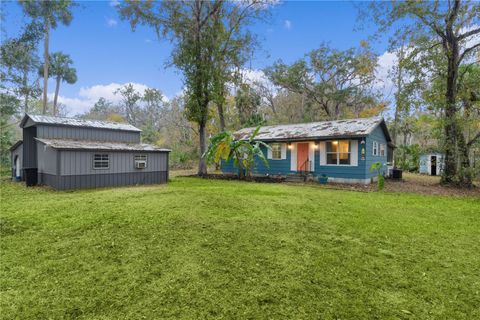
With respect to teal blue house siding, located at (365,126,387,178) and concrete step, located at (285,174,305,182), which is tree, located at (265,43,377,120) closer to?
teal blue house siding, located at (365,126,387,178)

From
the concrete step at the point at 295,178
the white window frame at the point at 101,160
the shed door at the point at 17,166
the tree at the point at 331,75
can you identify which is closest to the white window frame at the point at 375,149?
the concrete step at the point at 295,178

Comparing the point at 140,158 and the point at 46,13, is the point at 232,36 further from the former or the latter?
the point at 46,13

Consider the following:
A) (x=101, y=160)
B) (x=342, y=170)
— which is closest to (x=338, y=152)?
(x=342, y=170)

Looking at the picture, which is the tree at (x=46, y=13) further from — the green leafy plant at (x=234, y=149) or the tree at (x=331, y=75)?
the tree at (x=331, y=75)

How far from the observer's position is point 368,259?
11.8 feet

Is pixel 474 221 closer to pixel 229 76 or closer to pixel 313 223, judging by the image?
pixel 313 223

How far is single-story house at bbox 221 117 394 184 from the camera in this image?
13.0m

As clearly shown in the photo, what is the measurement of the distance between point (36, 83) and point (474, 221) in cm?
3281

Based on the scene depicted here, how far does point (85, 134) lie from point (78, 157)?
3.91 meters

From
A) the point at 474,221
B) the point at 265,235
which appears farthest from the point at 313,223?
the point at 474,221

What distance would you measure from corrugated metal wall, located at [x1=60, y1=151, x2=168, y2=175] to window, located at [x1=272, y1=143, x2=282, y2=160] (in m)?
7.26

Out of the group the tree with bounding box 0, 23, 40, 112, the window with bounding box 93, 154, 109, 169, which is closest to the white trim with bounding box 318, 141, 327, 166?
the window with bounding box 93, 154, 109, 169

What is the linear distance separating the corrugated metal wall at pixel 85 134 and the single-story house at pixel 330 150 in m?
9.09

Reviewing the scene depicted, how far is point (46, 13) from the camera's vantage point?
2012 centimetres
